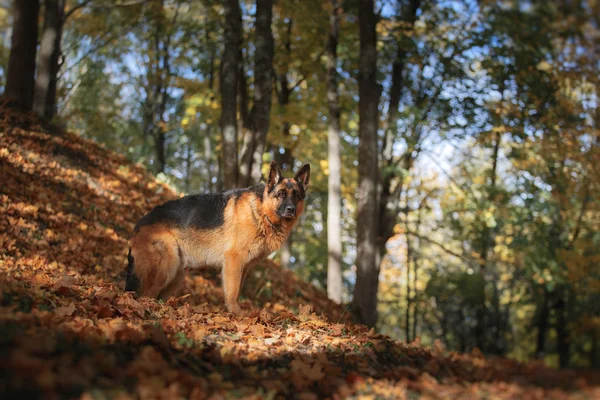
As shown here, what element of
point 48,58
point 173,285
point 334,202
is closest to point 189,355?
point 173,285

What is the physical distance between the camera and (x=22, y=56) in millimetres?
13930

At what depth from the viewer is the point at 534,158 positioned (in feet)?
65.0

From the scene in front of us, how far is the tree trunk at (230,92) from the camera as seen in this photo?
12.8m

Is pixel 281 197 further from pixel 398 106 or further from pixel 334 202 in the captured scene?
pixel 398 106

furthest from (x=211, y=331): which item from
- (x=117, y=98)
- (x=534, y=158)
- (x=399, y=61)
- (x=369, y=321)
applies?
(x=117, y=98)

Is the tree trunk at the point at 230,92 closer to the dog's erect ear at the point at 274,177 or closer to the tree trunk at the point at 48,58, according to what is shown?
the dog's erect ear at the point at 274,177

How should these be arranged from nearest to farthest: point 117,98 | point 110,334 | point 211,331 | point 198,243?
point 110,334 < point 211,331 < point 198,243 < point 117,98

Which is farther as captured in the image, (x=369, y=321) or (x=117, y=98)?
(x=117, y=98)

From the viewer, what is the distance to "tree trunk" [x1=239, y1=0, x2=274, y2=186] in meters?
13.1

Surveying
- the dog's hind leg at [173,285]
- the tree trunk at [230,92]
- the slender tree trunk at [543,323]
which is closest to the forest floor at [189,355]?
the dog's hind leg at [173,285]

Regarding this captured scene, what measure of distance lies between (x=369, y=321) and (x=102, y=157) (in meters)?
8.88

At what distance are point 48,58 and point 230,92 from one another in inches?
218

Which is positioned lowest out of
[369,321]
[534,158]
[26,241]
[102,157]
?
[369,321]

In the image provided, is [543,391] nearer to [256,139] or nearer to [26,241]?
[26,241]
